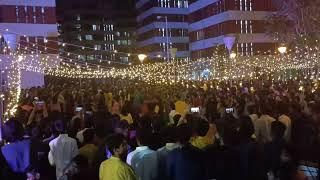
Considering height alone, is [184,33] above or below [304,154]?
above

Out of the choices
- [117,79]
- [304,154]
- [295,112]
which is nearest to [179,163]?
[304,154]

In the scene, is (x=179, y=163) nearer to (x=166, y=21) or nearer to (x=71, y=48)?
(x=166, y=21)

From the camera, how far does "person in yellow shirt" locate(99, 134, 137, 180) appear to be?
534 centimetres

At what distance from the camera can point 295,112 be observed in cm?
994

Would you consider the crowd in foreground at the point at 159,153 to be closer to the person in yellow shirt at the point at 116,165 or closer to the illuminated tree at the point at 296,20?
the person in yellow shirt at the point at 116,165

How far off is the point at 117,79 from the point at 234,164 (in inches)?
1771

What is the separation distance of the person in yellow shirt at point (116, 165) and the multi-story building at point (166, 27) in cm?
6723

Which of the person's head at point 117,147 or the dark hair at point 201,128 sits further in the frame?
the dark hair at point 201,128

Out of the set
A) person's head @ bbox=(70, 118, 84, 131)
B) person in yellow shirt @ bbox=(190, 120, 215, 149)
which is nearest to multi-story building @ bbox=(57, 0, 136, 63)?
person's head @ bbox=(70, 118, 84, 131)

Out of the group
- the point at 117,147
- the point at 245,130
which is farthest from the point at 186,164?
the point at 245,130

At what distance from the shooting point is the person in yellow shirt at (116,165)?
5340mm

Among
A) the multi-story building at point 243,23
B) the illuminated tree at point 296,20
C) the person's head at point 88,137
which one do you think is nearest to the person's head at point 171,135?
the person's head at point 88,137

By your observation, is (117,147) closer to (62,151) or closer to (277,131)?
(62,151)

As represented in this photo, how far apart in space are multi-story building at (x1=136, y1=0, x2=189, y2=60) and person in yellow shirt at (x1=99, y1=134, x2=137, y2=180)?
67227 mm
